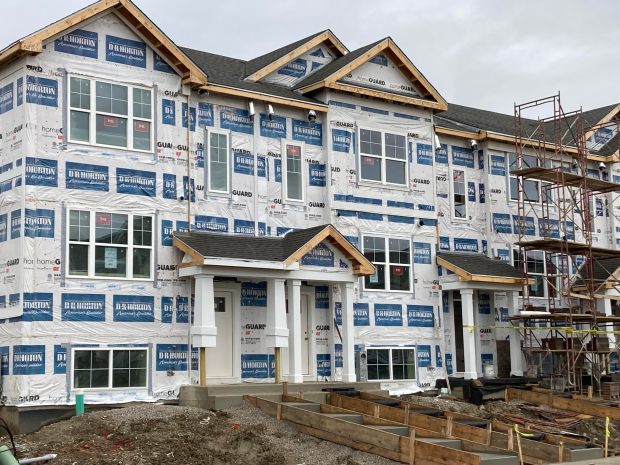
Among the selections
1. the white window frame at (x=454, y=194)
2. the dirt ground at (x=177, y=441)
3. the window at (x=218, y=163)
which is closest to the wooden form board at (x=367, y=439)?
the dirt ground at (x=177, y=441)

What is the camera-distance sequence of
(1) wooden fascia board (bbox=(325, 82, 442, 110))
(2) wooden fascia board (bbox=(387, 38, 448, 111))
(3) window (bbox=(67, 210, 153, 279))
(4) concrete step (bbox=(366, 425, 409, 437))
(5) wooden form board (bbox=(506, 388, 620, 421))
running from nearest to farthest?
(4) concrete step (bbox=(366, 425, 409, 437))
(3) window (bbox=(67, 210, 153, 279))
(5) wooden form board (bbox=(506, 388, 620, 421))
(1) wooden fascia board (bbox=(325, 82, 442, 110))
(2) wooden fascia board (bbox=(387, 38, 448, 111))

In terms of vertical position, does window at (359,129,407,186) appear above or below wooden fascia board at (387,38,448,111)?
below

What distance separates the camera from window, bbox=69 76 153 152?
2205cm

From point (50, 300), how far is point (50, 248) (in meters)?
1.22

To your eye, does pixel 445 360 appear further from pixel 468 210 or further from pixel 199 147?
pixel 199 147

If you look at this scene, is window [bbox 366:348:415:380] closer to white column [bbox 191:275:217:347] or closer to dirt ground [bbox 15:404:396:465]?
white column [bbox 191:275:217:347]

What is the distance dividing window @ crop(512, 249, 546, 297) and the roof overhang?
222cm

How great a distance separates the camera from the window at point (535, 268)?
102 ft

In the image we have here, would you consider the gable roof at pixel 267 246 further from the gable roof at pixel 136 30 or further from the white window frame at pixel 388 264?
the gable roof at pixel 136 30

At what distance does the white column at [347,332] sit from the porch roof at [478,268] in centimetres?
425

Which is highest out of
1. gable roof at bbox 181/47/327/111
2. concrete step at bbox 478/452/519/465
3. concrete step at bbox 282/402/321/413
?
gable roof at bbox 181/47/327/111

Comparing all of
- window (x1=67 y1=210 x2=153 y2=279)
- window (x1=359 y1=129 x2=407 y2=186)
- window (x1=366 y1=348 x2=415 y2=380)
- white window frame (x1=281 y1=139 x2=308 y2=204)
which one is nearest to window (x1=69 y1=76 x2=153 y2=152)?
window (x1=67 y1=210 x2=153 y2=279)

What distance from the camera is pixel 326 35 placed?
28.6m

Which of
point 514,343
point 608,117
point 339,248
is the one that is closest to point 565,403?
point 514,343
